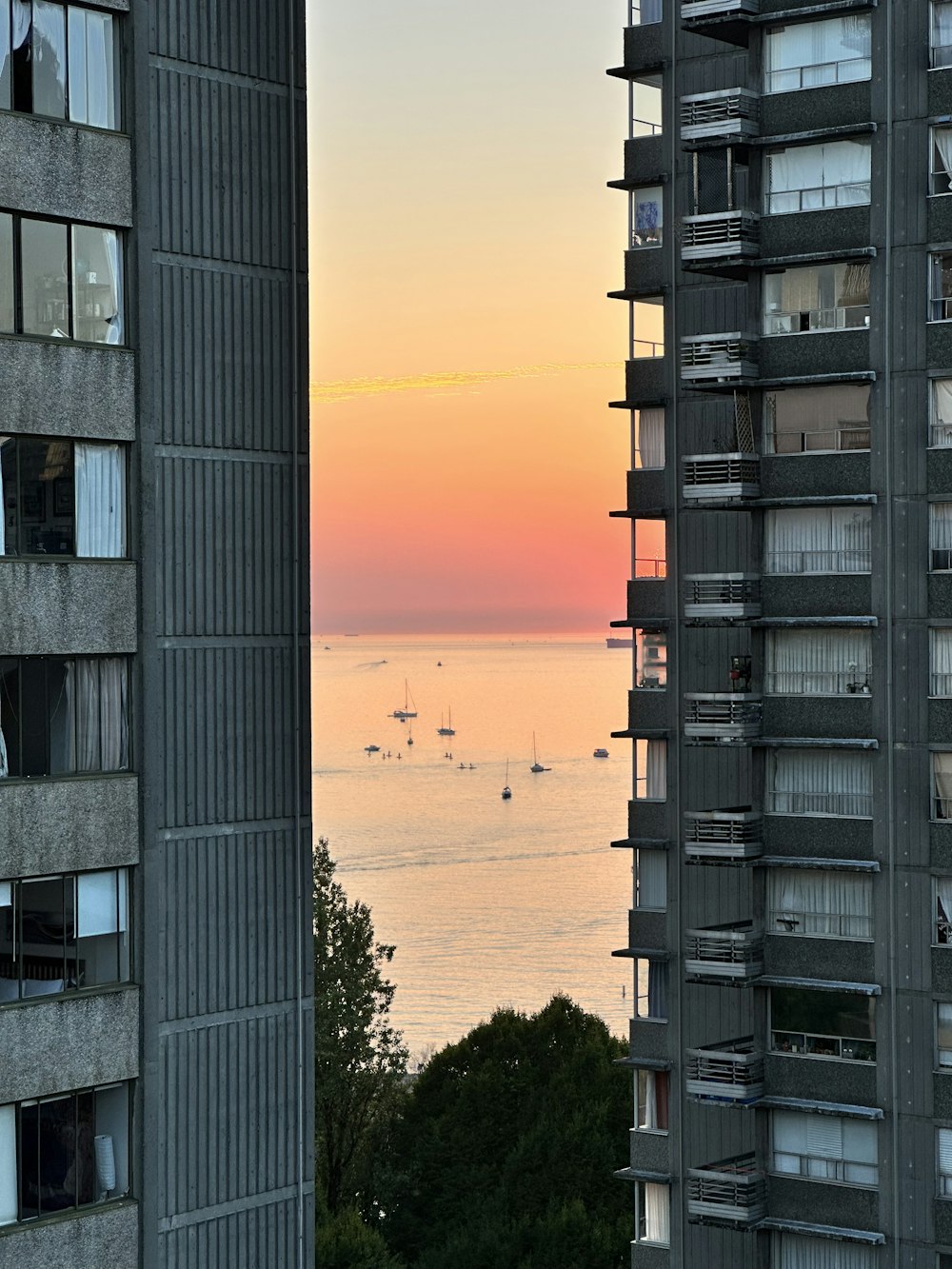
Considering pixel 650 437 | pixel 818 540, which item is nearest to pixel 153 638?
pixel 818 540

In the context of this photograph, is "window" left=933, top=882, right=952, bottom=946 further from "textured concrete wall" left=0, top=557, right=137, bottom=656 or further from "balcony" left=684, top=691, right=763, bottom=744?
"textured concrete wall" left=0, top=557, right=137, bottom=656

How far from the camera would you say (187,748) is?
36.0m

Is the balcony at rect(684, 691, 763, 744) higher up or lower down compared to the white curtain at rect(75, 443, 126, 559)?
lower down

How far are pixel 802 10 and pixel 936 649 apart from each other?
16021 mm

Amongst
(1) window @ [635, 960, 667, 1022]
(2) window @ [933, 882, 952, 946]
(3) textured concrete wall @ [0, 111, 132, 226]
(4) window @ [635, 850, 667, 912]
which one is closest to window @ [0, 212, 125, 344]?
(3) textured concrete wall @ [0, 111, 132, 226]

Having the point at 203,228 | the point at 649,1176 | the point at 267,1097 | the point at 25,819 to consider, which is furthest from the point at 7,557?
the point at 649,1176

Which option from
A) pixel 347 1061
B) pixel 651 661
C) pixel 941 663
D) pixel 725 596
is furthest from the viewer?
pixel 347 1061

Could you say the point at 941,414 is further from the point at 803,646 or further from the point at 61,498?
the point at 61,498

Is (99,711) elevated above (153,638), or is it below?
below

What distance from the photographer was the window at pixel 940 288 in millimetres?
52969

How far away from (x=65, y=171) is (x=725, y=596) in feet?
88.6

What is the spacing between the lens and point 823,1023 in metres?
55.4

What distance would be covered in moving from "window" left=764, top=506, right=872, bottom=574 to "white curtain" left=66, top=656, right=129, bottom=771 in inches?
979

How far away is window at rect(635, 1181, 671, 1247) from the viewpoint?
2351 inches
